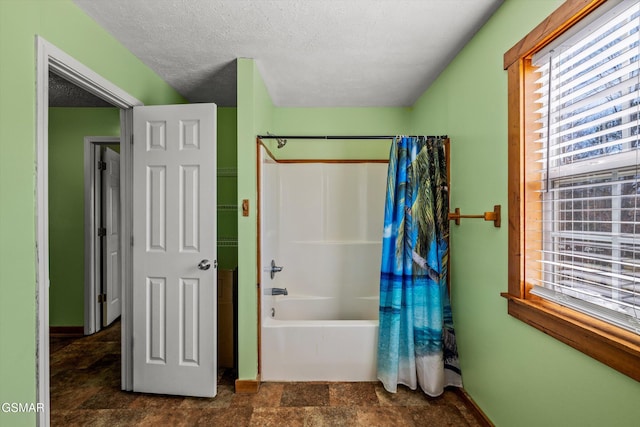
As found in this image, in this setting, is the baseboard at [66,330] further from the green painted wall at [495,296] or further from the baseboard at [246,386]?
the green painted wall at [495,296]

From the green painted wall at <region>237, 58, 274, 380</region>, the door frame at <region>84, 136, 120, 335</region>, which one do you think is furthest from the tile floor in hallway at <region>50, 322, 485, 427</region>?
the door frame at <region>84, 136, 120, 335</region>

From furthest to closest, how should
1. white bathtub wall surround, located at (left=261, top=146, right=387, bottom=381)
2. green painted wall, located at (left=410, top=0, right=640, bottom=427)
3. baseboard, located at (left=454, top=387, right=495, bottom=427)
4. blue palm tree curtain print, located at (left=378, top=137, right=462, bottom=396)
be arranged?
white bathtub wall surround, located at (left=261, top=146, right=387, bottom=381)
blue palm tree curtain print, located at (left=378, top=137, right=462, bottom=396)
baseboard, located at (left=454, top=387, right=495, bottom=427)
green painted wall, located at (left=410, top=0, right=640, bottom=427)

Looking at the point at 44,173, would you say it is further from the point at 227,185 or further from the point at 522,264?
the point at 522,264

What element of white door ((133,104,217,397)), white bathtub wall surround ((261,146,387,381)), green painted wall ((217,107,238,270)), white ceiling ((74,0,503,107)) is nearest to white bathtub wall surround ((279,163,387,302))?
white bathtub wall surround ((261,146,387,381))

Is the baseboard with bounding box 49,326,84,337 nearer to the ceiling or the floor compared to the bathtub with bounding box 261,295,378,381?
nearer to the floor

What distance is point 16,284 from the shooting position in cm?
129

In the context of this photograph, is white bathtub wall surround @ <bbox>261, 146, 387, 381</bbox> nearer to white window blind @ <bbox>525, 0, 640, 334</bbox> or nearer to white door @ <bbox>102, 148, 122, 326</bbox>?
white window blind @ <bbox>525, 0, 640, 334</bbox>

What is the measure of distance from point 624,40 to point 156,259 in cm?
256

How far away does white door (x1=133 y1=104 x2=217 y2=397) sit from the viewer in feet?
6.76

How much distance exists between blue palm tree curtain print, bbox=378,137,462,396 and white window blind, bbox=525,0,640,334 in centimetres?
67

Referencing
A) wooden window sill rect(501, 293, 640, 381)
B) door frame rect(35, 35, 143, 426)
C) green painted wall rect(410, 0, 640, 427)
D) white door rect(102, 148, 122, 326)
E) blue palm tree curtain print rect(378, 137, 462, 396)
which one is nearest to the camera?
wooden window sill rect(501, 293, 640, 381)

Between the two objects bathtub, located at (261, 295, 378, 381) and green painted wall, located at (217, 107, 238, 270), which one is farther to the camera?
green painted wall, located at (217, 107, 238, 270)

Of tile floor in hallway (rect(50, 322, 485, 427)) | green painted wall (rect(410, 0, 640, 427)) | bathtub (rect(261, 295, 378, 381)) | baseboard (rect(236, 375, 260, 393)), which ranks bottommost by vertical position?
tile floor in hallway (rect(50, 322, 485, 427))

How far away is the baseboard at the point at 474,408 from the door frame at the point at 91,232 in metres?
3.46
